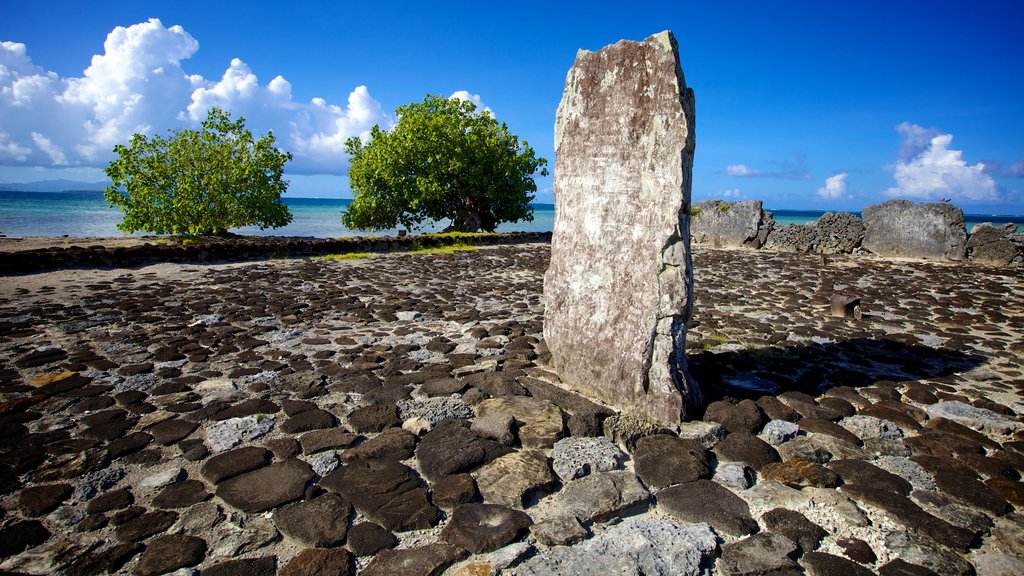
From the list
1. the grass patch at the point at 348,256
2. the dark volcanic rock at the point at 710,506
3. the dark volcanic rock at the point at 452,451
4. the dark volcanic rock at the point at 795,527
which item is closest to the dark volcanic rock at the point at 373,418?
the dark volcanic rock at the point at 452,451

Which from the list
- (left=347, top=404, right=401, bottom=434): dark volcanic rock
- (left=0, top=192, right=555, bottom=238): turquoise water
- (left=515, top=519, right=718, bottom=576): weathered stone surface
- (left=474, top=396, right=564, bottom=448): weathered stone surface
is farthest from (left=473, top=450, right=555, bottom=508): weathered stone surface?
(left=0, top=192, right=555, bottom=238): turquoise water

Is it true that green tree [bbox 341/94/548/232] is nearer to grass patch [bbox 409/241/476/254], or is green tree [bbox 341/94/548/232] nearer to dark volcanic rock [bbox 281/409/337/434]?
grass patch [bbox 409/241/476/254]

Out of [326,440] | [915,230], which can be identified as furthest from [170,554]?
[915,230]

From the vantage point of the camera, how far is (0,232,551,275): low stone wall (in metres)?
10.2

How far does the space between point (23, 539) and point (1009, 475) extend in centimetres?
517

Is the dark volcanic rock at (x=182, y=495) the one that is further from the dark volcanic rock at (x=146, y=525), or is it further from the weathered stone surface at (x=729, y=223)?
the weathered stone surface at (x=729, y=223)

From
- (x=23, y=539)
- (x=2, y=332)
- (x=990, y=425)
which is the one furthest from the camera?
(x=2, y=332)

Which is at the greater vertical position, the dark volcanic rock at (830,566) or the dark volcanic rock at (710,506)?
the dark volcanic rock at (830,566)

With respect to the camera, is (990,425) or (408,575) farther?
(990,425)

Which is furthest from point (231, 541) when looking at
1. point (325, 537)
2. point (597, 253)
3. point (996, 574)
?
point (996, 574)

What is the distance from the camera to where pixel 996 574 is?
2.37 meters

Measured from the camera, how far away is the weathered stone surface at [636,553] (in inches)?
93.7

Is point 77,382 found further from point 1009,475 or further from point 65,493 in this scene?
point 1009,475

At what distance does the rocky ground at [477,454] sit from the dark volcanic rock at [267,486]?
0.04 feet
